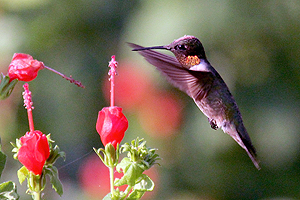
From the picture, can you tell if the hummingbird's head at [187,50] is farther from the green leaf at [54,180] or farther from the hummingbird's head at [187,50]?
the green leaf at [54,180]

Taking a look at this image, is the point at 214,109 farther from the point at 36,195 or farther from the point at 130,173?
the point at 36,195

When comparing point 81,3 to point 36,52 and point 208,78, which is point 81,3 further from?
point 208,78

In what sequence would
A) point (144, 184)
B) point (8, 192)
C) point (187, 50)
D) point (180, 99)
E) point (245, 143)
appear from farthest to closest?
point (180, 99), point (245, 143), point (187, 50), point (144, 184), point (8, 192)

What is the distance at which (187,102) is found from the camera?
303 centimetres

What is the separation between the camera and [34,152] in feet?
3.74

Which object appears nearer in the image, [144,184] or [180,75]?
[144,184]

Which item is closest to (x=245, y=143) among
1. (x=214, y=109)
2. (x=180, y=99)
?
(x=214, y=109)

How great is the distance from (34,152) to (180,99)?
200 cm

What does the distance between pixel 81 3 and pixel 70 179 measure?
4.80 feet

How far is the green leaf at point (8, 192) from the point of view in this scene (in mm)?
1079

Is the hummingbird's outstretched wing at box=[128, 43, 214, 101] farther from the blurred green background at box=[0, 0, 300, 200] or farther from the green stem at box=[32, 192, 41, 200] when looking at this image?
the blurred green background at box=[0, 0, 300, 200]

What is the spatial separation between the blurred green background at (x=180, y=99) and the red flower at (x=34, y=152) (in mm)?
1610

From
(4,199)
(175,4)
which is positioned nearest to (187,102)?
(175,4)

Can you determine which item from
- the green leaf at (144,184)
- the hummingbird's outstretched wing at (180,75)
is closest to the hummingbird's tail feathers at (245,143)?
the hummingbird's outstretched wing at (180,75)
